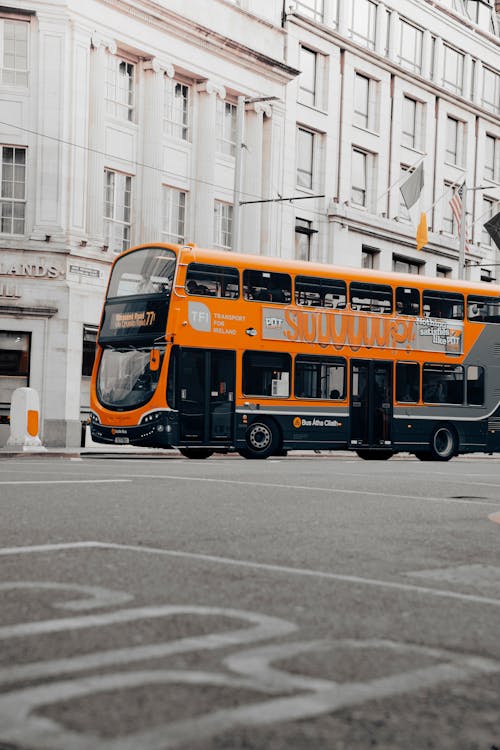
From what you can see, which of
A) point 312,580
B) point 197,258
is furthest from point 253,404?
point 312,580

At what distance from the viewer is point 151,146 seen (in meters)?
37.1

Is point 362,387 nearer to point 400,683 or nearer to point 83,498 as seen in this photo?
point 83,498

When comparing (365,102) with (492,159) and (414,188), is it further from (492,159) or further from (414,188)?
(492,159)

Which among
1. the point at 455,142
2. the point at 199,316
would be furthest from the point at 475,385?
the point at 455,142

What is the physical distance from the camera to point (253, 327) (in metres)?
24.7

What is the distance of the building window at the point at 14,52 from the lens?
33750 millimetres

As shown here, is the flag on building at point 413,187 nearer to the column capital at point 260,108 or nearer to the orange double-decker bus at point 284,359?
the column capital at point 260,108

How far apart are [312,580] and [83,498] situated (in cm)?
485

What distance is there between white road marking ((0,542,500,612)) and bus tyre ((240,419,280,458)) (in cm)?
1746

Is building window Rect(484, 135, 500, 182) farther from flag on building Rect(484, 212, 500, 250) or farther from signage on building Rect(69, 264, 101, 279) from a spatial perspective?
signage on building Rect(69, 264, 101, 279)

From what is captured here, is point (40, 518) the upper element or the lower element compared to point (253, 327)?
lower

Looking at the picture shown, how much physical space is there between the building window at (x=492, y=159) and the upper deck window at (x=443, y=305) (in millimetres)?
29077

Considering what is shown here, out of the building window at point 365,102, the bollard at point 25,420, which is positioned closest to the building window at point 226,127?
the building window at point 365,102

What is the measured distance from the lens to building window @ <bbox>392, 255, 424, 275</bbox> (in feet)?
162
